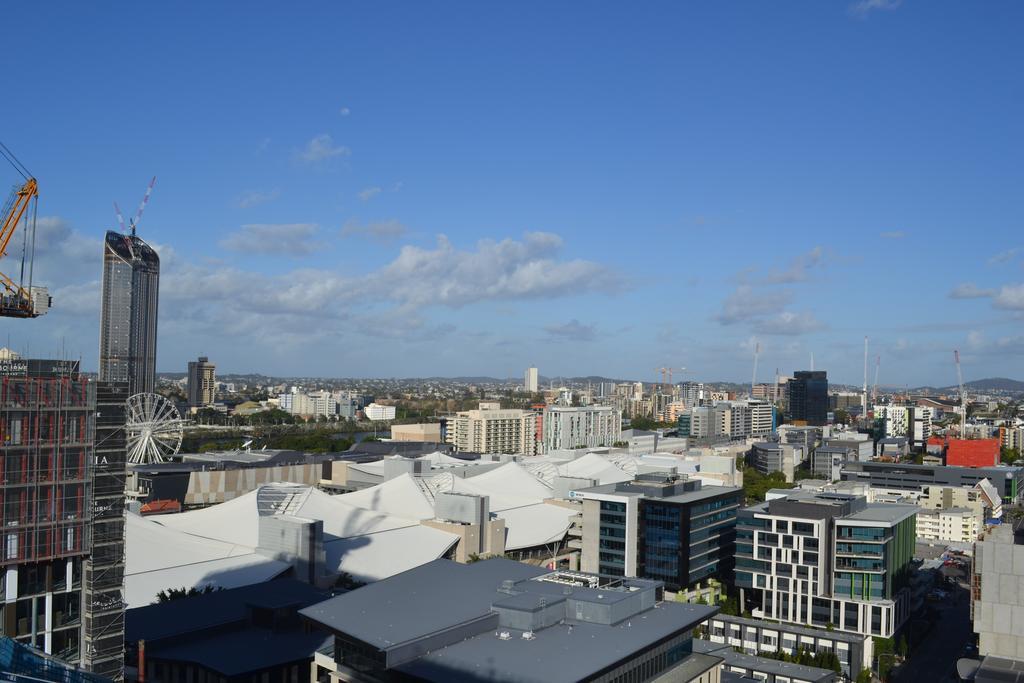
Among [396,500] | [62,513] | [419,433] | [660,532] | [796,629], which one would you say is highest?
[62,513]

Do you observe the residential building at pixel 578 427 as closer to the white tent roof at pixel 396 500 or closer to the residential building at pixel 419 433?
the residential building at pixel 419 433

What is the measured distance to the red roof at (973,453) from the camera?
60625mm

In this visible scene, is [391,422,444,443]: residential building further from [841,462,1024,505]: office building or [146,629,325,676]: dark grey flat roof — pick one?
[146,629,325,676]: dark grey flat roof

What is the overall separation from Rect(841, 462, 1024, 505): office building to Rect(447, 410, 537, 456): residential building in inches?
1201

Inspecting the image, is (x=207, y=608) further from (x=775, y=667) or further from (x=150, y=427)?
(x=150, y=427)

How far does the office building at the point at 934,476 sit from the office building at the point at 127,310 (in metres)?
80.8

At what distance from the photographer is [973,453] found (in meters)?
61.2

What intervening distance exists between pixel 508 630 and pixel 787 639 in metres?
12.6

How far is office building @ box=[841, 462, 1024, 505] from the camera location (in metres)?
54.0

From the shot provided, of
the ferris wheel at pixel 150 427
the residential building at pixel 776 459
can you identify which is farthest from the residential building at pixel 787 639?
the residential building at pixel 776 459

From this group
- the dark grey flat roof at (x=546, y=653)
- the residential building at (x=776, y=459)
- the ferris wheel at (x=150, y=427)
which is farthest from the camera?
the residential building at (x=776, y=459)

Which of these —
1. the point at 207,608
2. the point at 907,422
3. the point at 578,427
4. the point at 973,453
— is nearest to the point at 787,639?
the point at 207,608

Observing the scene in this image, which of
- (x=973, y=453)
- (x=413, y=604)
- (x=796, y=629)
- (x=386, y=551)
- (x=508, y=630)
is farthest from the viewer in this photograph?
(x=973, y=453)

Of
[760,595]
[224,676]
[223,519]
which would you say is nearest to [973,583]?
[760,595]
